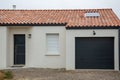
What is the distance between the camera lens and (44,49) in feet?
79.3

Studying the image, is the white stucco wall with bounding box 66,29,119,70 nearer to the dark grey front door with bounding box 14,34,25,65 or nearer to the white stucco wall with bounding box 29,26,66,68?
the white stucco wall with bounding box 29,26,66,68

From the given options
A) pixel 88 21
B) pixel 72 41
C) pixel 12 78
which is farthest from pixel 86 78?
pixel 88 21

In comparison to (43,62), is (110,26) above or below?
above

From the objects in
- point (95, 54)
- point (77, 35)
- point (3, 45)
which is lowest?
point (95, 54)

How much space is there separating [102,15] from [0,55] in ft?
29.1

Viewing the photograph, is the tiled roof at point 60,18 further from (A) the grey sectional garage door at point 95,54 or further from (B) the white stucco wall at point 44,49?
(A) the grey sectional garage door at point 95,54

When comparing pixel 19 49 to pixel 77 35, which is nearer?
pixel 77 35

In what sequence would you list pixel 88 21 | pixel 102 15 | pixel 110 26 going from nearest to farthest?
pixel 110 26
pixel 88 21
pixel 102 15

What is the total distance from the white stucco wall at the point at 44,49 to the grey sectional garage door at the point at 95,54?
1655 mm

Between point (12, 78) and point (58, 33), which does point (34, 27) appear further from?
point (12, 78)

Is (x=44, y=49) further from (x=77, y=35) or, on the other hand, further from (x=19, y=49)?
(x=77, y=35)

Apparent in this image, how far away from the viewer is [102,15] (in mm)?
26266

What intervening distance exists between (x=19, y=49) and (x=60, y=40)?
11.6 feet

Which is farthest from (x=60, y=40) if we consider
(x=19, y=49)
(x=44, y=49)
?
(x=19, y=49)
